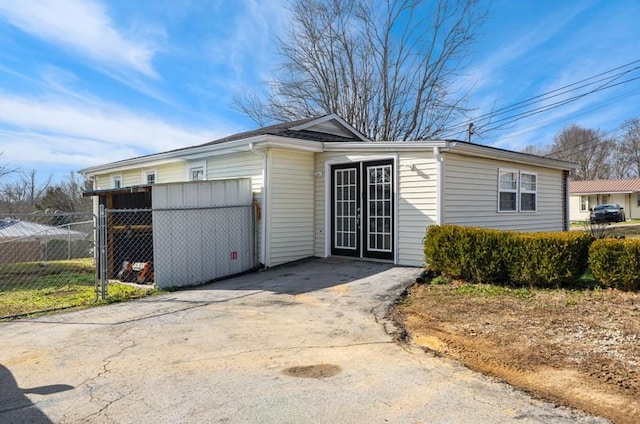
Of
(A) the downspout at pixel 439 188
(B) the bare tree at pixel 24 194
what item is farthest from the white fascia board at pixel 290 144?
(B) the bare tree at pixel 24 194

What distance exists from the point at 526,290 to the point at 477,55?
18492 millimetres

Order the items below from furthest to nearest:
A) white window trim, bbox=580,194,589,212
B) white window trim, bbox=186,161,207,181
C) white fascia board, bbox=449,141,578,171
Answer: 1. white window trim, bbox=580,194,589,212
2. white window trim, bbox=186,161,207,181
3. white fascia board, bbox=449,141,578,171

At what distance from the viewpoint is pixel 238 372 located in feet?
12.6

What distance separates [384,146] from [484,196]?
9.89 feet

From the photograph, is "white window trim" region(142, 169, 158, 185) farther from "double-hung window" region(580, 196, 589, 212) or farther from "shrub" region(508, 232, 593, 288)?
"double-hung window" region(580, 196, 589, 212)

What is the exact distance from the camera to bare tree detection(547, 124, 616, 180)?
154ft

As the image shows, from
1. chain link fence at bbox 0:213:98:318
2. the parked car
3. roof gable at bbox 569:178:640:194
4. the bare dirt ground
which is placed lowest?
chain link fence at bbox 0:213:98:318

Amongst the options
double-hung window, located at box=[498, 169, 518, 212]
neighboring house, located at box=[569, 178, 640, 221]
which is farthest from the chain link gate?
neighboring house, located at box=[569, 178, 640, 221]

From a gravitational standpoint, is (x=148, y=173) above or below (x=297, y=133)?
below

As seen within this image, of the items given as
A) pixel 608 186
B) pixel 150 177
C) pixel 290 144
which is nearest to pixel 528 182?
pixel 290 144

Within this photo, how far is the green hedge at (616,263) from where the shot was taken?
6090 millimetres

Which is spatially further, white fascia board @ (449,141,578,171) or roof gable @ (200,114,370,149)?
roof gable @ (200,114,370,149)

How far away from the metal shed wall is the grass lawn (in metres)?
0.69

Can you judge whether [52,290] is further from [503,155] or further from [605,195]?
[605,195]
